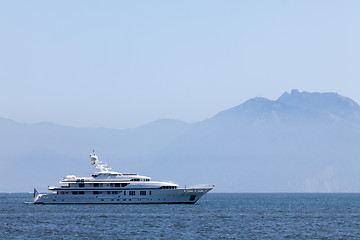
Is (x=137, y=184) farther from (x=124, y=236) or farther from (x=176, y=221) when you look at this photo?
(x=124, y=236)

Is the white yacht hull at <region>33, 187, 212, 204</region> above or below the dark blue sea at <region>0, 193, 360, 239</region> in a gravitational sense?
above

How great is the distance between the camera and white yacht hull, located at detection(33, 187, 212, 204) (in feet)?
446

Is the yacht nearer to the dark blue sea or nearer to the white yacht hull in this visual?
the white yacht hull

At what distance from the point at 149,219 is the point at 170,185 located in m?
33.7

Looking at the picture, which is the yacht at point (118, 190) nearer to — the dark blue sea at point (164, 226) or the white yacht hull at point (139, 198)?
the white yacht hull at point (139, 198)

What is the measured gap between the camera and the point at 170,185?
447ft

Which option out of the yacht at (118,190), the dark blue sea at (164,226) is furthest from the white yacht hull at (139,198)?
the dark blue sea at (164,226)

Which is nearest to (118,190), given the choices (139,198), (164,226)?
(139,198)

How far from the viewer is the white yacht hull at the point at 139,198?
136m

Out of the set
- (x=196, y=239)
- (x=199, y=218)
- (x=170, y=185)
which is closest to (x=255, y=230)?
(x=196, y=239)

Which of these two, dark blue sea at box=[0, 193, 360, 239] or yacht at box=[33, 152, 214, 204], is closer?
dark blue sea at box=[0, 193, 360, 239]

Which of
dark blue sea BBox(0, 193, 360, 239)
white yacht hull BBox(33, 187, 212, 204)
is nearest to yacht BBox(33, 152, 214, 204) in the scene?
white yacht hull BBox(33, 187, 212, 204)

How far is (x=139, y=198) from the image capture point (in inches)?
5354

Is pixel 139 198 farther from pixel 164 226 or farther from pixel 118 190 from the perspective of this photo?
pixel 164 226
